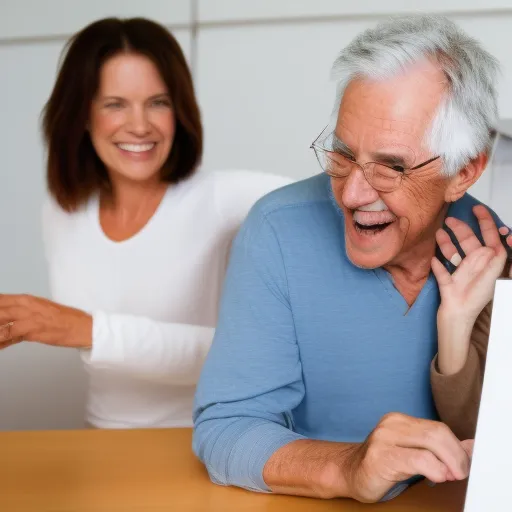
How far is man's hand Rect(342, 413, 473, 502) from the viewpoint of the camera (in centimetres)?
112

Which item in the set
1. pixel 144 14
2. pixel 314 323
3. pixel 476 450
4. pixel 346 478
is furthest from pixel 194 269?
pixel 144 14

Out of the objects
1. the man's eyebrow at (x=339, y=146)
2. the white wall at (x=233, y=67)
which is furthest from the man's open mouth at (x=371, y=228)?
the white wall at (x=233, y=67)

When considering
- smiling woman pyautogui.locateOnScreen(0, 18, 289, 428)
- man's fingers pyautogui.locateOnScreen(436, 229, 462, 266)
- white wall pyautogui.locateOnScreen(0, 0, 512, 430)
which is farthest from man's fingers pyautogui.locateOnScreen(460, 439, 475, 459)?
white wall pyautogui.locateOnScreen(0, 0, 512, 430)

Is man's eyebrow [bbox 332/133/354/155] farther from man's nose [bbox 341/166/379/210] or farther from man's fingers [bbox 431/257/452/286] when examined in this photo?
man's fingers [bbox 431/257/452/286]

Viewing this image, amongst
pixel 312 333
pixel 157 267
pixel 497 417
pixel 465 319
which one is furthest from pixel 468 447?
pixel 157 267

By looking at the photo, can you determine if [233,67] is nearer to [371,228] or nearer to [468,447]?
[371,228]

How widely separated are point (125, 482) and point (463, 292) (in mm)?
543

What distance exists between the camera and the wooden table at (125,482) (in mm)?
1206

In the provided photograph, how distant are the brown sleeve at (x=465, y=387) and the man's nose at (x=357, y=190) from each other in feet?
0.84

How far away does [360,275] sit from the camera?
144 cm

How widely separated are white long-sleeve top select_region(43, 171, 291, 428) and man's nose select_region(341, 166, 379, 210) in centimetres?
75

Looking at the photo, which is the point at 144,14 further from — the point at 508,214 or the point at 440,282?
the point at 440,282

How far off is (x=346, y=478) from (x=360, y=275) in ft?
1.18

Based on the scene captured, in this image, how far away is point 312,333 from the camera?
4.72 feet
